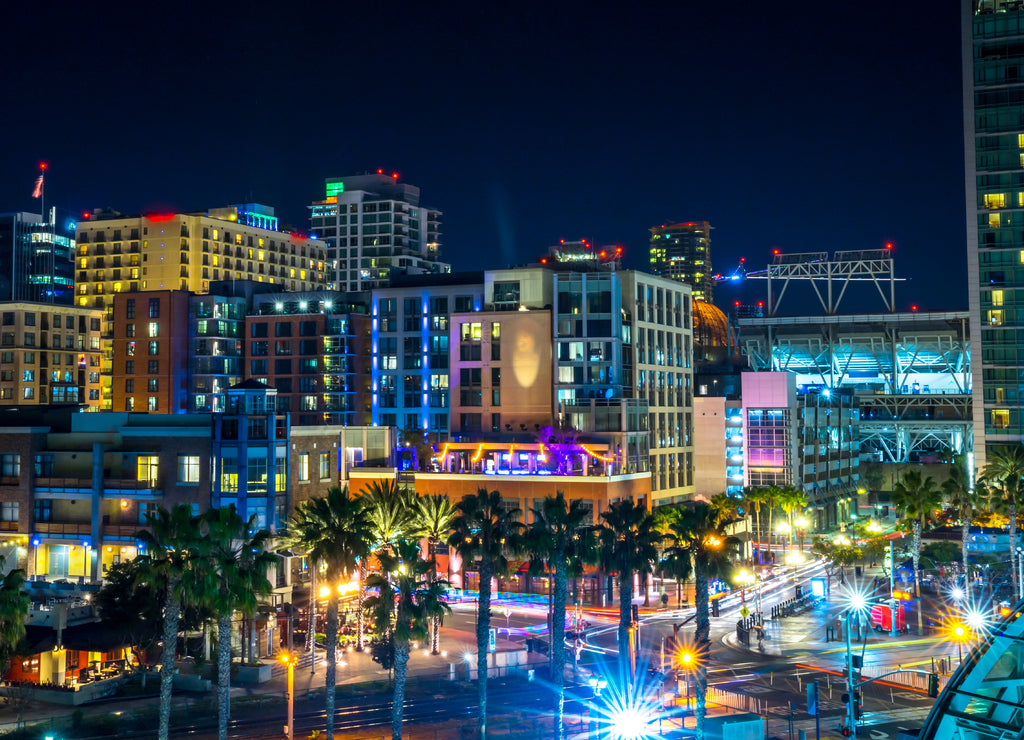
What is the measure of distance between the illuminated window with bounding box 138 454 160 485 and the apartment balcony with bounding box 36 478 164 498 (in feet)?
1.27

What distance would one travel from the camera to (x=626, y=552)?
74125 mm

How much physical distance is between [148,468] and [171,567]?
152 feet

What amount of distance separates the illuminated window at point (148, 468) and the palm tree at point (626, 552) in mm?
45666

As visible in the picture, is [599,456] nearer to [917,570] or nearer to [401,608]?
[917,570]

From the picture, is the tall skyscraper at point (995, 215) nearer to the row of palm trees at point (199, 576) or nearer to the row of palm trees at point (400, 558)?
the row of palm trees at point (400, 558)

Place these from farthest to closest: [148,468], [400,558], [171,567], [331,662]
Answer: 1. [148,468]
2. [400,558]
3. [331,662]
4. [171,567]

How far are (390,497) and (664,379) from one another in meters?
72.3

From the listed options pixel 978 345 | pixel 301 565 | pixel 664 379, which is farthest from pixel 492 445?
pixel 978 345

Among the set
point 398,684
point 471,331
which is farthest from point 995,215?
point 398,684

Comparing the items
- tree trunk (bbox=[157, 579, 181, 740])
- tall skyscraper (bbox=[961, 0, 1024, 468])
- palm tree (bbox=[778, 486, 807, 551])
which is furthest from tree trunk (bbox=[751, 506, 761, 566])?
tree trunk (bbox=[157, 579, 181, 740])

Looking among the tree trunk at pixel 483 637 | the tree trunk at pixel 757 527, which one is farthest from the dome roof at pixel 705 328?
the tree trunk at pixel 483 637

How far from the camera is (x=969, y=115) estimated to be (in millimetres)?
159250

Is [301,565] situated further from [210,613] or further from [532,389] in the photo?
[532,389]

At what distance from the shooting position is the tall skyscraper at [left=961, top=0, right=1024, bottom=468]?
6097 inches
